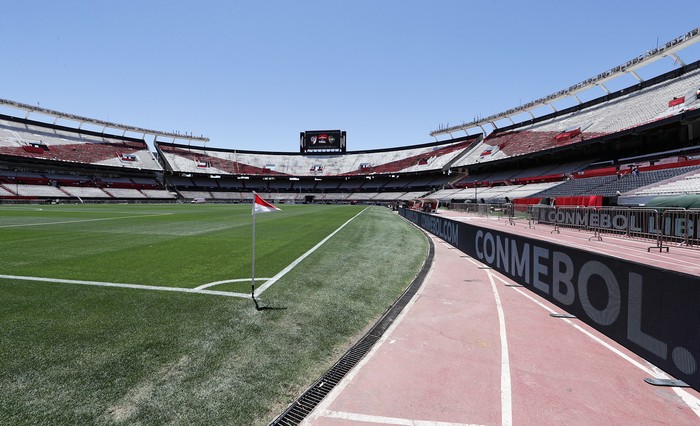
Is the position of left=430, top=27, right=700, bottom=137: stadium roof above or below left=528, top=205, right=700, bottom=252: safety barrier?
above

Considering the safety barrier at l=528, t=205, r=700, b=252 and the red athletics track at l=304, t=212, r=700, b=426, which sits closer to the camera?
the red athletics track at l=304, t=212, r=700, b=426

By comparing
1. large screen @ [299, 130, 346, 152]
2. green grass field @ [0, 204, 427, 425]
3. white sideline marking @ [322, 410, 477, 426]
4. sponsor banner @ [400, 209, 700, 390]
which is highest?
large screen @ [299, 130, 346, 152]

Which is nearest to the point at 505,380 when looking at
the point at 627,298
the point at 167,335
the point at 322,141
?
the point at 627,298

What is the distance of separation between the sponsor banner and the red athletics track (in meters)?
0.25

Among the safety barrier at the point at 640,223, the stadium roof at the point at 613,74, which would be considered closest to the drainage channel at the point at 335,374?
the safety barrier at the point at 640,223

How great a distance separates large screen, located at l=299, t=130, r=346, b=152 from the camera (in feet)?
306

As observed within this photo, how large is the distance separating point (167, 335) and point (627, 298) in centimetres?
583

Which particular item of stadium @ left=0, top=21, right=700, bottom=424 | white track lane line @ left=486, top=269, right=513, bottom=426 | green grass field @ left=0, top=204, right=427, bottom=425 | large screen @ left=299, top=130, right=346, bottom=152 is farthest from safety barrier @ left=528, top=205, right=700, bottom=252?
large screen @ left=299, top=130, right=346, bottom=152

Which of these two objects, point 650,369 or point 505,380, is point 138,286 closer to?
point 505,380

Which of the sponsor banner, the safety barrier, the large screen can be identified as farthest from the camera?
the large screen

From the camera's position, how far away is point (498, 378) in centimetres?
362

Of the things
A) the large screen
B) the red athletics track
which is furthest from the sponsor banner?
the large screen

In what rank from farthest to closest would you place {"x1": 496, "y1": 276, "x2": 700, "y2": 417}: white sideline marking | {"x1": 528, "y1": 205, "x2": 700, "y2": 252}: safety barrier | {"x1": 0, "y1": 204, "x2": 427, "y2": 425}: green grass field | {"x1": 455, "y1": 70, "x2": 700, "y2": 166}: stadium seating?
{"x1": 455, "y1": 70, "x2": 700, "y2": 166}: stadium seating
{"x1": 528, "y1": 205, "x2": 700, "y2": 252}: safety barrier
{"x1": 496, "y1": 276, "x2": 700, "y2": 417}: white sideline marking
{"x1": 0, "y1": 204, "x2": 427, "y2": 425}: green grass field

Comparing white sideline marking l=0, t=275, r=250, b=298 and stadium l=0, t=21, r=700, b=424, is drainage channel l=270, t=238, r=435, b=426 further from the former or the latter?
white sideline marking l=0, t=275, r=250, b=298
